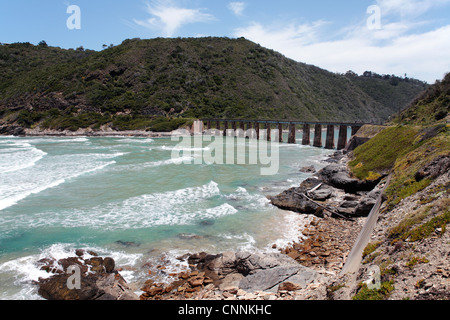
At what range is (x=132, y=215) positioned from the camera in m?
18.0

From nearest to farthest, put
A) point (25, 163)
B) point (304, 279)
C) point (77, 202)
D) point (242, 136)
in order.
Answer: point (304, 279) < point (77, 202) < point (25, 163) < point (242, 136)

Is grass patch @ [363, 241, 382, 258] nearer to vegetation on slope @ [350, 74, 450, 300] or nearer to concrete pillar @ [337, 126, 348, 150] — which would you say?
vegetation on slope @ [350, 74, 450, 300]

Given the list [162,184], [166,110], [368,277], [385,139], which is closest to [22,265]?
[368,277]

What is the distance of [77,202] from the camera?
66.9 feet

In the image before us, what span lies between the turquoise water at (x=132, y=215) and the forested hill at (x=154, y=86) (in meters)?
57.2

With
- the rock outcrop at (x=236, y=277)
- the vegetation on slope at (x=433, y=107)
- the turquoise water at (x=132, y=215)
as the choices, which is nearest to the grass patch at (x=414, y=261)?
the rock outcrop at (x=236, y=277)

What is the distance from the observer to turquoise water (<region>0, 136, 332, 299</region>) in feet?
42.8

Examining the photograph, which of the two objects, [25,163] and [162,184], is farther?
[25,163]

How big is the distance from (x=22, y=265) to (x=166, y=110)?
8794 cm

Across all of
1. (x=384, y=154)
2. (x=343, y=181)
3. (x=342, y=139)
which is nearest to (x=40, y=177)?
(x=343, y=181)

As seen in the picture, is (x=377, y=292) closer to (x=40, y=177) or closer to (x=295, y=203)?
(x=295, y=203)

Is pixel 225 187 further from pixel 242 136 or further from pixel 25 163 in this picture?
pixel 242 136

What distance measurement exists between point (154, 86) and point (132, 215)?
310 ft

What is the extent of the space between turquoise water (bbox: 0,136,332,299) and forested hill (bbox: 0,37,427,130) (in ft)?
188
